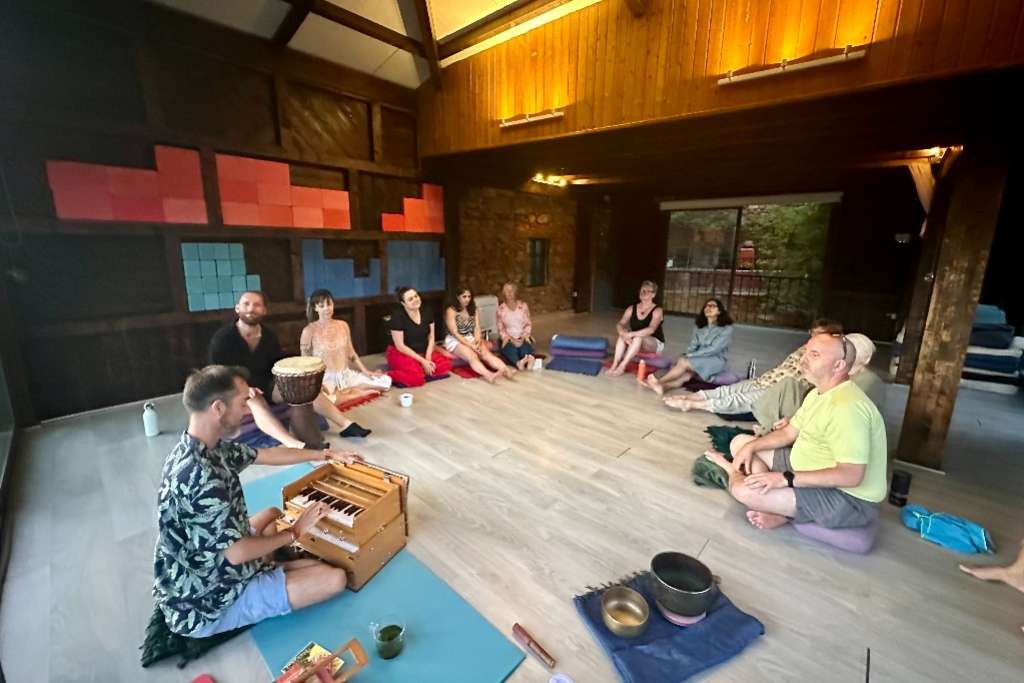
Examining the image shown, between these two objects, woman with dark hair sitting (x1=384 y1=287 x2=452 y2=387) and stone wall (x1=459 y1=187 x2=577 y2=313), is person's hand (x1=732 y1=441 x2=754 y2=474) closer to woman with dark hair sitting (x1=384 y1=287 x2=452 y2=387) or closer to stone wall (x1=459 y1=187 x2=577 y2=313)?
woman with dark hair sitting (x1=384 y1=287 x2=452 y2=387)

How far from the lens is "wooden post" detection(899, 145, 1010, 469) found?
2463 mm

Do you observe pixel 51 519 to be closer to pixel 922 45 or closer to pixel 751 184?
pixel 922 45

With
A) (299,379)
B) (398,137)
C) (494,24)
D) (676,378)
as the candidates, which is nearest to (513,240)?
(398,137)

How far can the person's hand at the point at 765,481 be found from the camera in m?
2.08

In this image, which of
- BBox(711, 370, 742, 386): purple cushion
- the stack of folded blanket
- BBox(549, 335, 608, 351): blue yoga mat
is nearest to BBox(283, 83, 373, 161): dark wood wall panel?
BBox(549, 335, 608, 351): blue yoga mat

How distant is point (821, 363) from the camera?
6.12ft

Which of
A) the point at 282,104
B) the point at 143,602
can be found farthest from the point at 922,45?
the point at 282,104

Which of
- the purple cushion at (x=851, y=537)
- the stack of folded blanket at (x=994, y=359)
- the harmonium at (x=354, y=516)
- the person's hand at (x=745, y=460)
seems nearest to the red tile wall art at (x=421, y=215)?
the harmonium at (x=354, y=516)

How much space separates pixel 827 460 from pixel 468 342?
11.0 feet

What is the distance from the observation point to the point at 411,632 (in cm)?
154

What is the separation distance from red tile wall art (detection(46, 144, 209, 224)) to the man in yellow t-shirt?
4.69m

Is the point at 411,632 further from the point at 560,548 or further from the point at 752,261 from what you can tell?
the point at 752,261

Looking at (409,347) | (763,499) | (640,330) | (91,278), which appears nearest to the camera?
(763,499)

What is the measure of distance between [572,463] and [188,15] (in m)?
4.75
